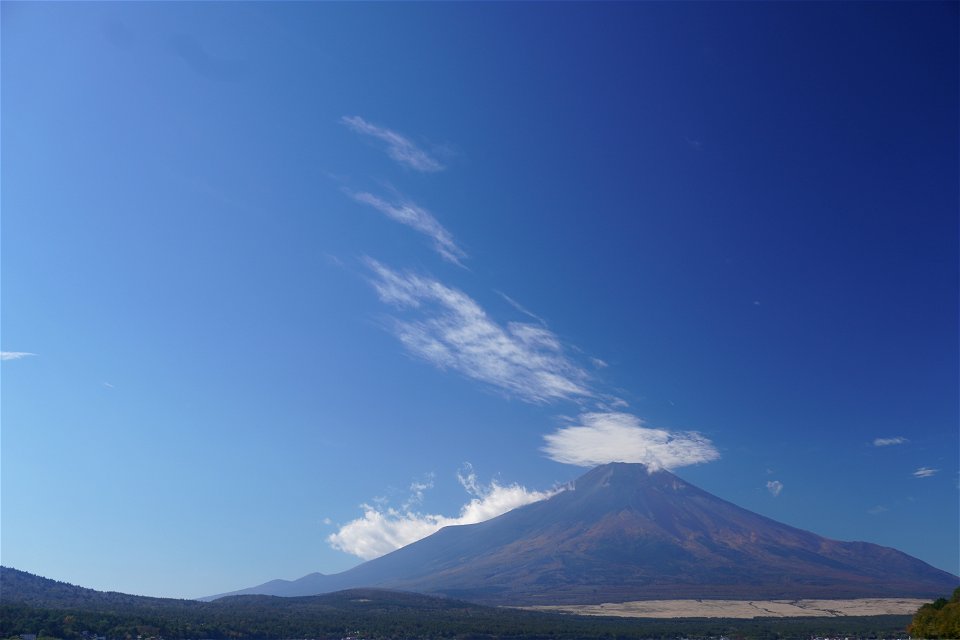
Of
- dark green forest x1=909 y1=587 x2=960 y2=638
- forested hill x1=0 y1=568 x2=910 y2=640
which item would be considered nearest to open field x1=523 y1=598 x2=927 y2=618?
forested hill x1=0 y1=568 x2=910 y2=640

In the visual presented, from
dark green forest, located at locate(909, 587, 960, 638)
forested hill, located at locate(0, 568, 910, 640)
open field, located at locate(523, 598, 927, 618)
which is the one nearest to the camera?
dark green forest, located at locate(909, 587, 960, 638)

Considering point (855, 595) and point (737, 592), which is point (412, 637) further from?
point (855, 595)

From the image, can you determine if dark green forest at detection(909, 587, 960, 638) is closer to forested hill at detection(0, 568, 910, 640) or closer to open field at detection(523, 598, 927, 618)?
forested hill at detection(0, 568, 910, 640)

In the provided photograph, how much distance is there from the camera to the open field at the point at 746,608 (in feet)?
464

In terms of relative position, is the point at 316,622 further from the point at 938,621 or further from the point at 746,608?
the point at 746,608

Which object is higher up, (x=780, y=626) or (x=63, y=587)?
(x=63, y=587)

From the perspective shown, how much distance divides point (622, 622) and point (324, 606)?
59799mm

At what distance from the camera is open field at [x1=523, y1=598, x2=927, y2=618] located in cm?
14138

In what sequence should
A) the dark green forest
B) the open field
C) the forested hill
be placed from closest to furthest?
the dark green forest
the forested hill
the open field

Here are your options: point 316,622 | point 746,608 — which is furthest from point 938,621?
point 746,608

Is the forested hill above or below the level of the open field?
above

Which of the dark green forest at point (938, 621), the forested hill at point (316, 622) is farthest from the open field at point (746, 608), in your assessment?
the dark green forest at point (938, 621)

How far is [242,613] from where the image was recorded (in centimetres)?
10869

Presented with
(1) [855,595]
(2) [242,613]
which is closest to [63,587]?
(2) [242,613]
